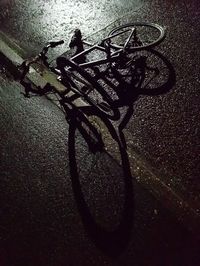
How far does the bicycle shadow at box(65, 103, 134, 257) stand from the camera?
4434mm

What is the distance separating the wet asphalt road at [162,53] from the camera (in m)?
5.05

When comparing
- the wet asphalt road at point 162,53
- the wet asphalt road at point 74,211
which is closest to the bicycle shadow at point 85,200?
the wet asphalt road at point 74,211

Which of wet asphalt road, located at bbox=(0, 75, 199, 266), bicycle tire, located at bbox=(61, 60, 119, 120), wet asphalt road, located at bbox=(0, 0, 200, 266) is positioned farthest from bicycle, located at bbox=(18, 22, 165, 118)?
wet asphalt road, located at bbox=(0, 75, 199, 266)

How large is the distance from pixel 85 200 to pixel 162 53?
3.58 m

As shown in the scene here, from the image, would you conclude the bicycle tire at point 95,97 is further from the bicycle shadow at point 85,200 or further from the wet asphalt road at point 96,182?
the wet asphalt road at point 96,182

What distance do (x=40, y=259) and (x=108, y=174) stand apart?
1.59m

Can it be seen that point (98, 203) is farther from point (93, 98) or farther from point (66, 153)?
point (93, 98)

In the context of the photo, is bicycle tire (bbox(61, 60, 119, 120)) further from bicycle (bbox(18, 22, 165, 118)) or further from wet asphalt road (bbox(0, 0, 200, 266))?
wet asphalt road (bbox(0, 0, 200, 266))

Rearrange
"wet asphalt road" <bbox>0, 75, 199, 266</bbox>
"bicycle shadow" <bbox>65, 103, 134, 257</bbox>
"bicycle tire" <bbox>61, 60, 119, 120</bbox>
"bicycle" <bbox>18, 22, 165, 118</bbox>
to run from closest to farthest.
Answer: "wet asphalt road" <bbox>0, 75, 199, 266</bbox> → "bicycle shadow" <bbox>65, 103, 134, 257</bbox> → "bicycle tire" <bbox>61, 60, 119, 120</bbox> → "bicycle" <bbox>18, 22, 165, 118</bbox>

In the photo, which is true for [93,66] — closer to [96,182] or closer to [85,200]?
[96,182]

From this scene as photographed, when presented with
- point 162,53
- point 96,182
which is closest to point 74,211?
point 96,182

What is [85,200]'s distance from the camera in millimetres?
4914

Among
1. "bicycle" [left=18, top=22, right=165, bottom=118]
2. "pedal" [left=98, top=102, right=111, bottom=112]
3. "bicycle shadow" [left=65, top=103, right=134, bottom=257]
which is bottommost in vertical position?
"bicycle shadow" [left=65, top=103, right=134, bottom=257]

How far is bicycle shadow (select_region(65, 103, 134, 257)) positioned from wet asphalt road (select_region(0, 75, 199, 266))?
0.05 feet
